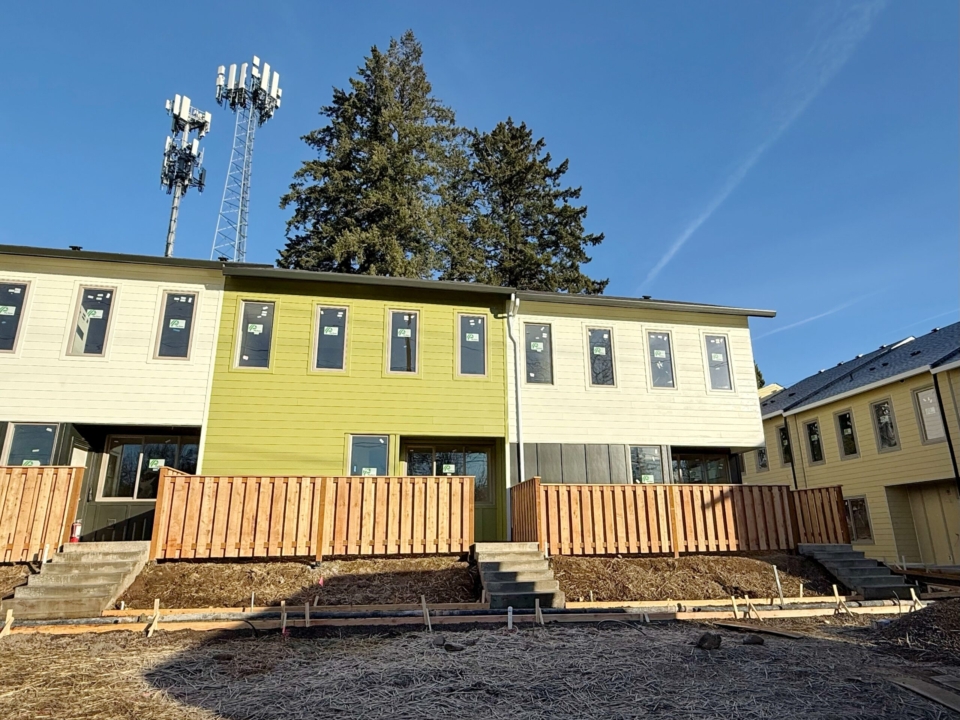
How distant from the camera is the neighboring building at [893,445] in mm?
15211

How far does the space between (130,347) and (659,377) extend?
11594 millimetres

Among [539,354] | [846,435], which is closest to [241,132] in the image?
[539,354]

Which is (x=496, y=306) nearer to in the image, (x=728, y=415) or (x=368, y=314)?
(x=368, y=314)

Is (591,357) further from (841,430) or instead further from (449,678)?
(841,430)

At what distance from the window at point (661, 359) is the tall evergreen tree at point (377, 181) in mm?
12261

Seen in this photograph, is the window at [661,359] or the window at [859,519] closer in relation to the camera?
the window at [661,359]

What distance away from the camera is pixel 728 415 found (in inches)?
543

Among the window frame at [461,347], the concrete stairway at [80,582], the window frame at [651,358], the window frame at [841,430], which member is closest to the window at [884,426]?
the window frame at [841,430]

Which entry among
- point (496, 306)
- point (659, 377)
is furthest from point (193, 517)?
point (659, 377)

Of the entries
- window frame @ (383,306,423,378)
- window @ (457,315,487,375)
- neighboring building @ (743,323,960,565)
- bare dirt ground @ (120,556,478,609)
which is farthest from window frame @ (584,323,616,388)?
neighboring building @ (743,323,960,565)

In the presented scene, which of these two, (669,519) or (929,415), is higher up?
(929,415)

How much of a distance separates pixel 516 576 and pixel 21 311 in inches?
433

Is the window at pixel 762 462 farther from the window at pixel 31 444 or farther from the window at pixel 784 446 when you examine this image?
the window at pixel 31 444

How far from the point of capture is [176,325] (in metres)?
12.1
